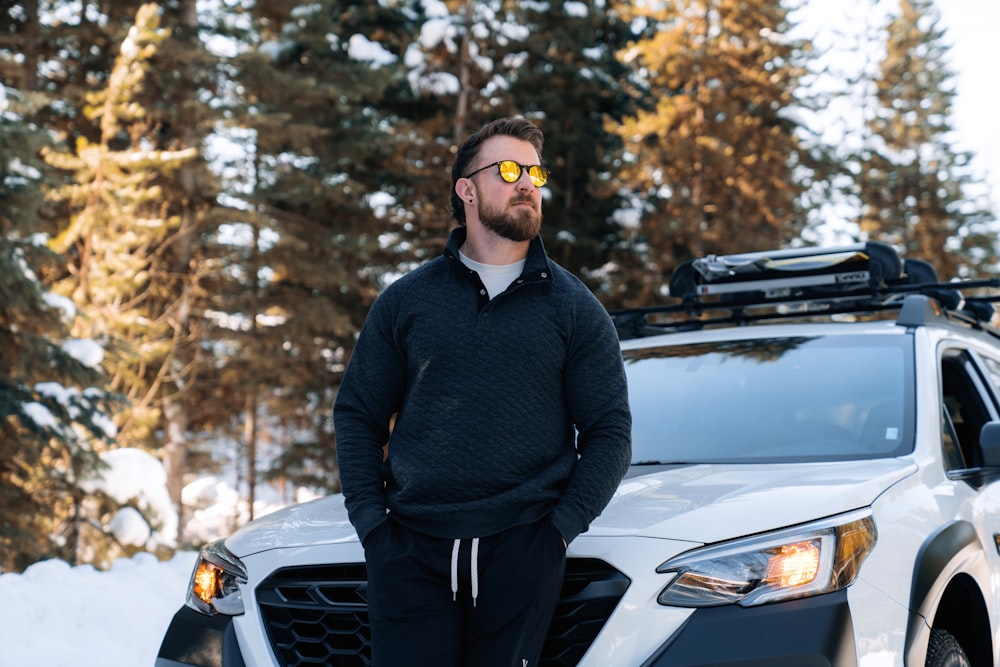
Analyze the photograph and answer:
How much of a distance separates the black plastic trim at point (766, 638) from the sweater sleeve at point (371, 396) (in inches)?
33.7

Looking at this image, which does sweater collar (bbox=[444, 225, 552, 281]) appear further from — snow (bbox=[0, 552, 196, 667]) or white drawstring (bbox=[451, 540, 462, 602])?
snow (bbox=[0, 552, 196, 667])

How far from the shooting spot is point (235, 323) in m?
22.8

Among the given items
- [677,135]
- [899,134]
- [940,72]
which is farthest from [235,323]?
[940,72]

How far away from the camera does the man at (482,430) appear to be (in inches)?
105

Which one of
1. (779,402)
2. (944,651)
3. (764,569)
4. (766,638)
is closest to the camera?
(766,638)

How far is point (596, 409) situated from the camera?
283 centimetres

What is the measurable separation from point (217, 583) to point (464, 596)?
1.08m

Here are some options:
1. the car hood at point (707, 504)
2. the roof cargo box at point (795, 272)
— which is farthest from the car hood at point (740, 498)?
the roof cargo box at point (795, 272)

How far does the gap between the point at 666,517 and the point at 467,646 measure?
2.03 feet

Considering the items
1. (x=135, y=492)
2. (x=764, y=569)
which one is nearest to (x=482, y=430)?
(x=764, y=569)

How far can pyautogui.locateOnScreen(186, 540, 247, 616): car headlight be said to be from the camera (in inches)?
130

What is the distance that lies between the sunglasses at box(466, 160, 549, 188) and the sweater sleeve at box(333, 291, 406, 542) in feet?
1.47

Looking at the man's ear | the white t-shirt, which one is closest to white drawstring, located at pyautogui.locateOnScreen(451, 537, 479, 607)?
the white t-shirt

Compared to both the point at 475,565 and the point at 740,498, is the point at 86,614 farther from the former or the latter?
the point at 740,498
